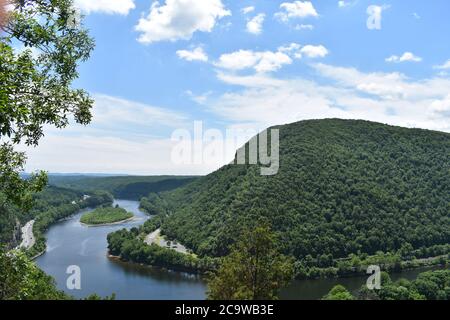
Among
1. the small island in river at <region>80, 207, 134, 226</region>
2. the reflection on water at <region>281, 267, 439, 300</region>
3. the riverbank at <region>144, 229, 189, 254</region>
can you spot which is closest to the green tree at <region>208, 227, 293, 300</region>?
the reflection on water at <region>281, 267, 439, 300</region>

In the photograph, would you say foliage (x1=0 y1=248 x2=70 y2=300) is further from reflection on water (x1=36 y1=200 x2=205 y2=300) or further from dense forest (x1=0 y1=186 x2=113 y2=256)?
dense forest (x1=0 y1=186 x2=113 y2=256)

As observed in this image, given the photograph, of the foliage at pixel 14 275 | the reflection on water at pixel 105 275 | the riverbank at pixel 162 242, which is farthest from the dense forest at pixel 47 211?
the foliage at pixel 14 275

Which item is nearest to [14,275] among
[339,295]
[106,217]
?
[339,295]

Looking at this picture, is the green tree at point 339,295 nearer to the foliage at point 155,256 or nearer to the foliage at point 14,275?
the foliage at point 155,256

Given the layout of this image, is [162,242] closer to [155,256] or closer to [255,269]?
[155,256]

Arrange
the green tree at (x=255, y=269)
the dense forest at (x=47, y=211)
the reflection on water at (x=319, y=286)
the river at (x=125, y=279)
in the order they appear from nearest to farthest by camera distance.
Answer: the green tree at (x=255, y=269) → the river at (x=125, y=279) → the reflection on water at (x=319, y=286) → the dense forest at (x=47, y=211)
